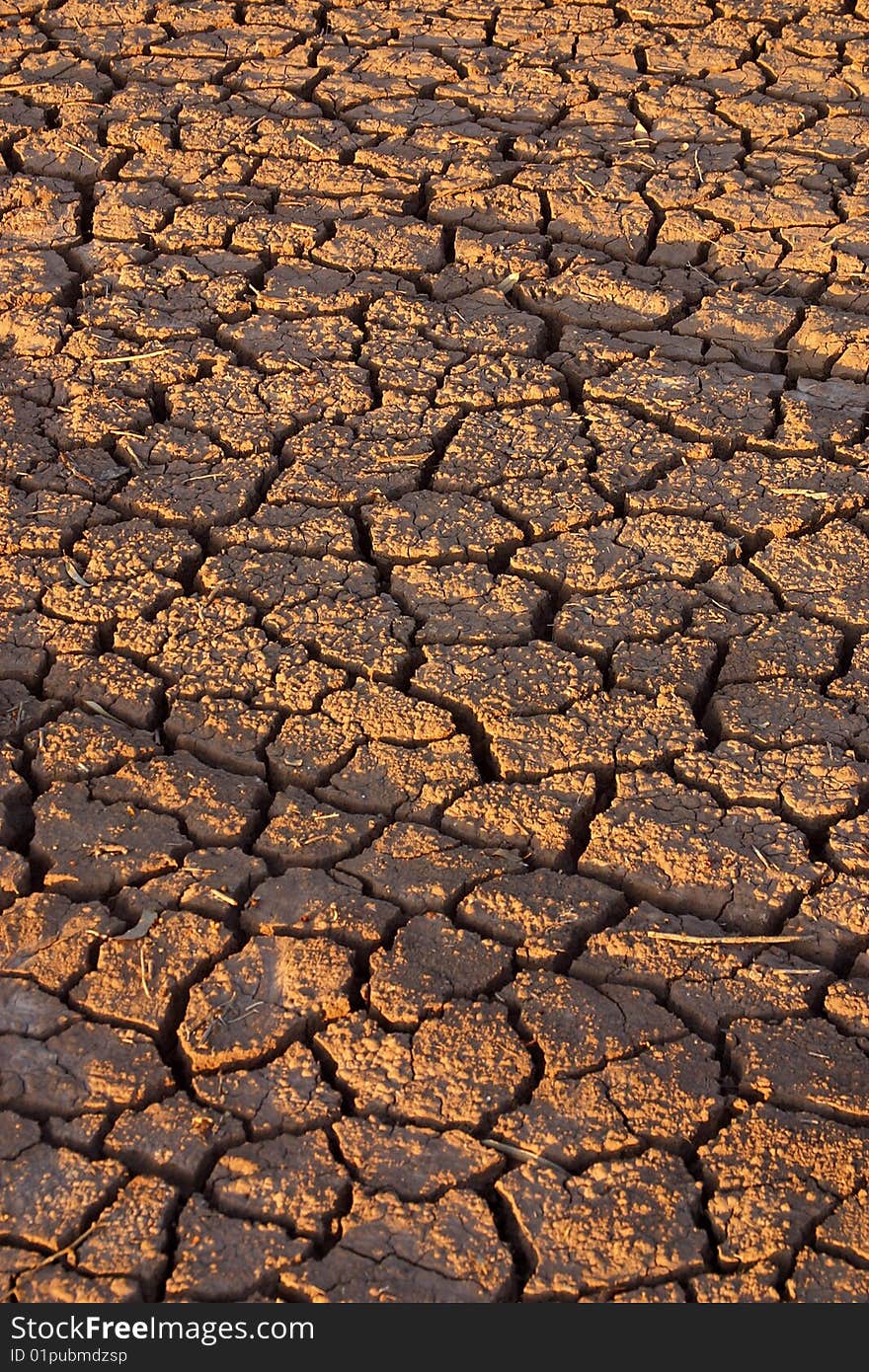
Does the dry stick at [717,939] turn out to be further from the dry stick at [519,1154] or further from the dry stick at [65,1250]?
the dry stick at [65,1250]

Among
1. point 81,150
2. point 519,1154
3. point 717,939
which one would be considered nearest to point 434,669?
point 717,939

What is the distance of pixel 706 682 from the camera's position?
3248mm

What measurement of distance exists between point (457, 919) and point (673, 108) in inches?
137

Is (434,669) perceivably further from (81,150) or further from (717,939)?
(81,150)

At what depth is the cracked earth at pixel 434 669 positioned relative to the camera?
2371 mm

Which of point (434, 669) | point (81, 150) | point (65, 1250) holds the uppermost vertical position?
point (81, 150)

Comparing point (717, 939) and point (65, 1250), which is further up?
point (717, 939)

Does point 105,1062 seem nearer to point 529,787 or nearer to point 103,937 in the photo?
point 103,937

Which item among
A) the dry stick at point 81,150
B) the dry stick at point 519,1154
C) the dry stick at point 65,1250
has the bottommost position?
the dry stick at point 65,1250

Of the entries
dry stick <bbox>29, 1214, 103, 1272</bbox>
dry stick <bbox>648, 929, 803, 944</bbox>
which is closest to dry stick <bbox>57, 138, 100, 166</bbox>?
dry stick <bbox>648, 929, 803, 944</bbox>

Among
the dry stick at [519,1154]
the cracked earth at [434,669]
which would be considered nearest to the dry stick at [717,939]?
the cracked earth at [434,669]

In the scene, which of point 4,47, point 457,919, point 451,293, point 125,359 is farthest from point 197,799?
point 4,47

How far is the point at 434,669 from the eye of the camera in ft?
10.7

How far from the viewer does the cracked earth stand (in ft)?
7.78
